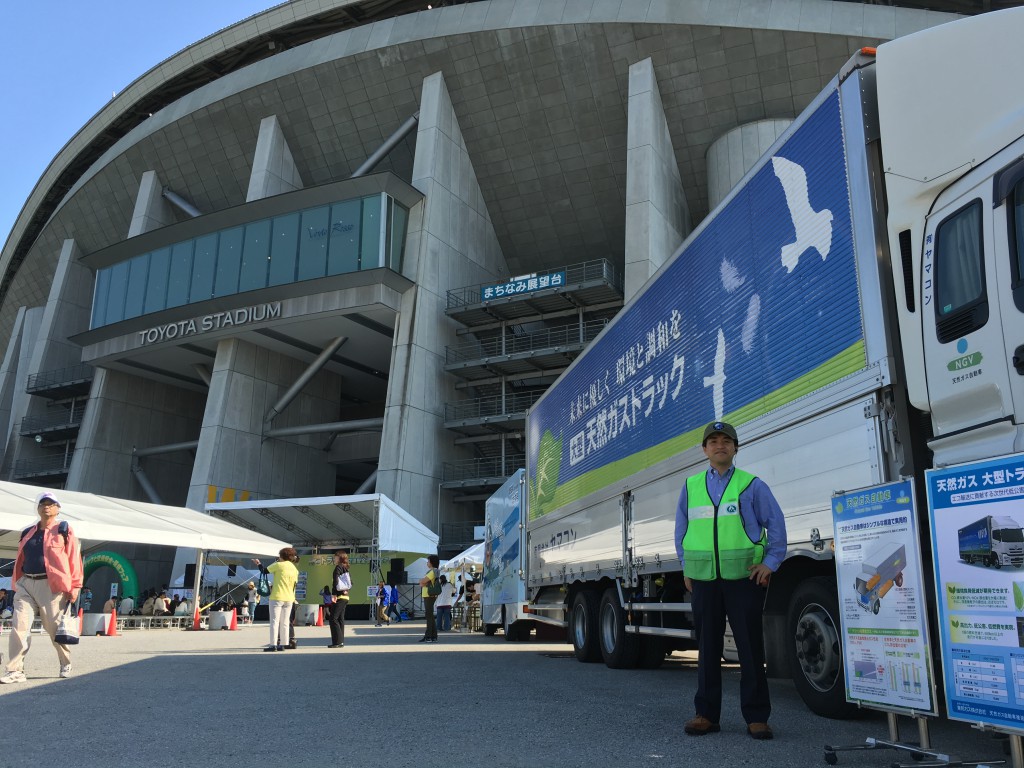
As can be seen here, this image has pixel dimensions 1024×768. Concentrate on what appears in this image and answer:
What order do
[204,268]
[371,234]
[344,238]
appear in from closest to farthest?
1. [371,234]
2. [344,238]
3. [204,268]

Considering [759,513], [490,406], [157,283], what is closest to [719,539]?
[759,513]

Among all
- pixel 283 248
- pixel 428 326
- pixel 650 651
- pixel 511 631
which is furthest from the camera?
pixel 283 248

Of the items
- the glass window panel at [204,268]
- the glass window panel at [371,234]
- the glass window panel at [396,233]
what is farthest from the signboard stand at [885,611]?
the glass window panel at [204,268]

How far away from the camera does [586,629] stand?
35.2 ft

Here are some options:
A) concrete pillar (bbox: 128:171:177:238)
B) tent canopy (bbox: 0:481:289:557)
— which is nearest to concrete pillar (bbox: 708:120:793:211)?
tent canopy (bbox: 0:481:289:557)

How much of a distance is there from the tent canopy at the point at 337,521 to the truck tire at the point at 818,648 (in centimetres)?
2242

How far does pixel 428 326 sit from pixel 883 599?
3523cm

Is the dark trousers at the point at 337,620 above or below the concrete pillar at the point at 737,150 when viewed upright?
below

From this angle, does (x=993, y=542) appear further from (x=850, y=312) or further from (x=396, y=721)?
(x=396, y=721)

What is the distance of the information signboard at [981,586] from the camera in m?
3.45

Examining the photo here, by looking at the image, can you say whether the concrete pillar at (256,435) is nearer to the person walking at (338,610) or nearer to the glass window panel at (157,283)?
the glass window panel at (157,283)

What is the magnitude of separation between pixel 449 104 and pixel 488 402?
14340 millimetres

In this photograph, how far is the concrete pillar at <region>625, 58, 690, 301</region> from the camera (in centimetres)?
3434

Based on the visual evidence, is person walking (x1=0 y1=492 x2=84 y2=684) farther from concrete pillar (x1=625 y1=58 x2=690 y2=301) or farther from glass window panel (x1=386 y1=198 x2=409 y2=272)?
glass window panel (x1=386 y1=198 x2=409 y2=272)
